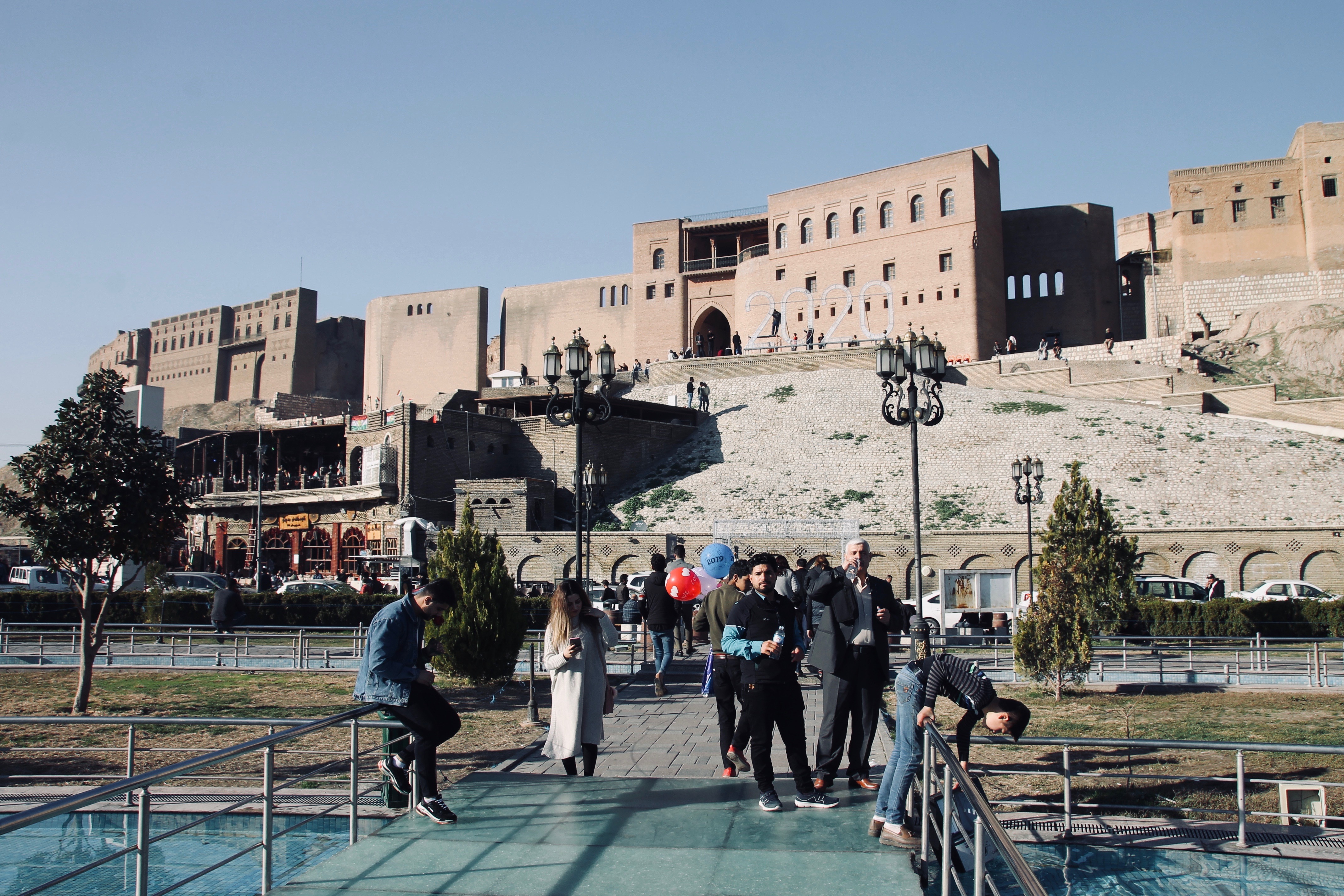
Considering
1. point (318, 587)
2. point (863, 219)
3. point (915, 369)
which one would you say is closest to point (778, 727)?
point (915, 369)

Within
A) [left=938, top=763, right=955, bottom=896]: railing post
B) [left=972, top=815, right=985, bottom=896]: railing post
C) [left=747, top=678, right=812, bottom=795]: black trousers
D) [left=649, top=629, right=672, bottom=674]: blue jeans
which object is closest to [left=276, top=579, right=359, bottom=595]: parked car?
[left=649, top=629, right=672, bottom=674]: blue jeans

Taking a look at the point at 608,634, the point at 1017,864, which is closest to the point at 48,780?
the point at 608,634

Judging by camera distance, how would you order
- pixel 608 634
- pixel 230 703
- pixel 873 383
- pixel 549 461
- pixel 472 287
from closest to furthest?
1. pixel 608 634
2. pixel 230 703
3. pixel 549 461
4. pixel 873 383
5. pixel 472 287

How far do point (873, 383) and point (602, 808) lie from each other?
3987 centimetres

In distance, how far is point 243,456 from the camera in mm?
43062

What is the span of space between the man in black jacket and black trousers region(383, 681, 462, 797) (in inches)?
90.7

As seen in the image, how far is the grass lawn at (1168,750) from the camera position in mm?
8094

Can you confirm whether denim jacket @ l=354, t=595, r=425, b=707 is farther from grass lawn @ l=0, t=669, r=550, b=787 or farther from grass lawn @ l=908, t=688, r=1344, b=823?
grass lawn @ l=908, t=688, r=1344, b=823

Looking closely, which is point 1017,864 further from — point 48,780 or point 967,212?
point 967,212

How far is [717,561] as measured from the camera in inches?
493

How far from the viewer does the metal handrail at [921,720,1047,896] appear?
9.61 ft

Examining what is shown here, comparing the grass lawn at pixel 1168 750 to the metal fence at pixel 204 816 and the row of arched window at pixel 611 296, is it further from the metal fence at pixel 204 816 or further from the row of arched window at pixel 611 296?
the row of arched window at pixel 611 296

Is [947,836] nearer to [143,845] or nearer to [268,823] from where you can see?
Answer: [268,823]

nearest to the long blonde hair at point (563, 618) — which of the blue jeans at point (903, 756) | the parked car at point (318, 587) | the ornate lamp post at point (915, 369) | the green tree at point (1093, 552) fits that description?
the blue jeans at point (903, 756)
